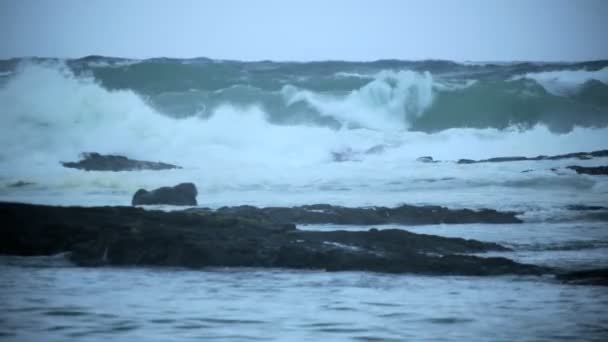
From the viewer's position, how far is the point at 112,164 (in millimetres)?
22938

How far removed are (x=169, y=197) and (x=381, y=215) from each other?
3.48 meters

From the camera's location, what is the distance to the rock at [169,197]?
53.6ft

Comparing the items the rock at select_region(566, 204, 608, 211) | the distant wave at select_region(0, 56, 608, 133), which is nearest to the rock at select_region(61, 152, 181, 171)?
the distant wave at select_region(0, 56, 608, 133)

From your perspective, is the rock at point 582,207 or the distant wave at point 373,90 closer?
the rock at point 582,207

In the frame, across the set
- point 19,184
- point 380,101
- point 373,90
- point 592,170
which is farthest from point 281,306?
point 373,90

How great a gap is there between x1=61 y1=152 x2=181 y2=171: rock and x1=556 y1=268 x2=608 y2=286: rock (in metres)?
14.5

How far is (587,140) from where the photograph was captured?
100 feet

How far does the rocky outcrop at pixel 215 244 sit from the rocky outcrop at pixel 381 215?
2.89 meters

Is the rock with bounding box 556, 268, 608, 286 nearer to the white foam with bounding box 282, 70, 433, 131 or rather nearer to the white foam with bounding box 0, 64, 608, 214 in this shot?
the white foam with bounding box 0, 64, 608, 214

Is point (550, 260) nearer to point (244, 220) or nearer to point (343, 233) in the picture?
point (343, 233)

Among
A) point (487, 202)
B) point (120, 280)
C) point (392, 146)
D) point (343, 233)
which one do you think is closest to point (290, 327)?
point (120, 280)

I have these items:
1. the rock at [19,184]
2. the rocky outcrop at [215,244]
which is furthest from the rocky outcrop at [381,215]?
the rock at [19,184]

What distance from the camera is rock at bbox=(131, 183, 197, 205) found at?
53.6 ft

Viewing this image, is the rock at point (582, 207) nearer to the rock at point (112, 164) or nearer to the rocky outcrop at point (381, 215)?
the rocky outcrop at point (381, 215)
